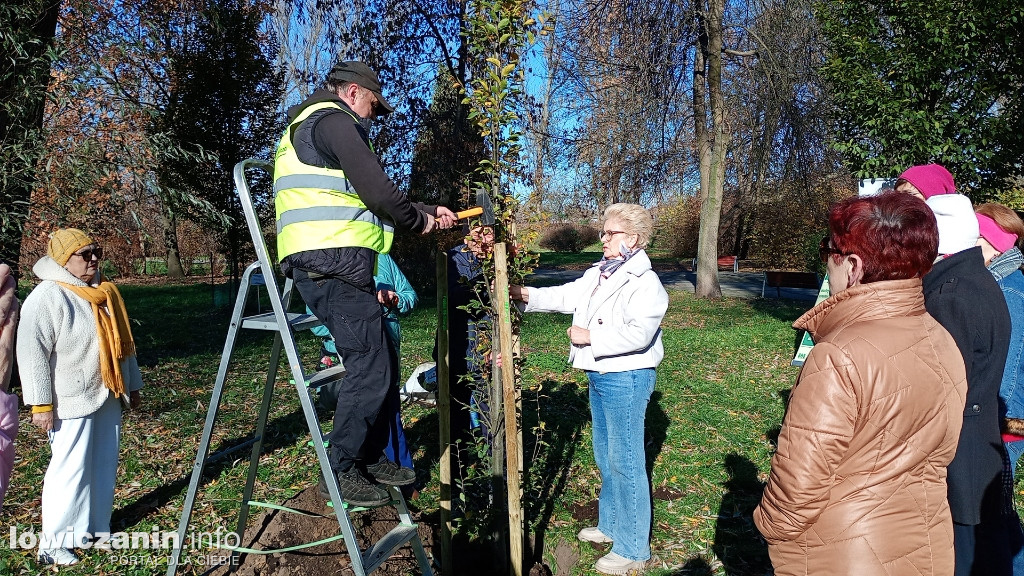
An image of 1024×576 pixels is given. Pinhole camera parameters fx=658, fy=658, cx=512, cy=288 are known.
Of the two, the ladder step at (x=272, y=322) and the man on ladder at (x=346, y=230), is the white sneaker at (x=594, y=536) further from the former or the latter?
the ladder step at (x=272, y=322)

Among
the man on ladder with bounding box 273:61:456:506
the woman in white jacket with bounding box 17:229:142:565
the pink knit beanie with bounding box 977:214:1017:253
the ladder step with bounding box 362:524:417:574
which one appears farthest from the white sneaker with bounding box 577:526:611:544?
the woman in white jacket with bounding box 17:229:142:565

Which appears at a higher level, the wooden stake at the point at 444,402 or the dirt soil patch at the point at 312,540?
the wooden stake at the point at 444,402

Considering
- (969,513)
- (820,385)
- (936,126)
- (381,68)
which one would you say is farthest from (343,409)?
(381,68)

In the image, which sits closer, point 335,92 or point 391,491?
point 335,92

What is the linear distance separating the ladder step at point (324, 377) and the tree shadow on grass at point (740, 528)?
7.79ft

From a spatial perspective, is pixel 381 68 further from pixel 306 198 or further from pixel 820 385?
pixel 820 385

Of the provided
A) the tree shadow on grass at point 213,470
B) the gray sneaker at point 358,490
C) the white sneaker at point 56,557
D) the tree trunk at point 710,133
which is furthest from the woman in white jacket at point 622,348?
the tree trunk at point 710,133

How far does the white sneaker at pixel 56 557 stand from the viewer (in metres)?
3.74

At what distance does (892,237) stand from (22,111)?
24.6 feet

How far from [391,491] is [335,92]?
5.83ft

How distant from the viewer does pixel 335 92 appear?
277 centimetres

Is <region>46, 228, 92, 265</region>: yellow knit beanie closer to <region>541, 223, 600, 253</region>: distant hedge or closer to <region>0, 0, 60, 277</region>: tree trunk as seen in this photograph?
<region>0, 0, 60, 277</region>: tree trunk

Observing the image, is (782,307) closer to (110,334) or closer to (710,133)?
(710,133)

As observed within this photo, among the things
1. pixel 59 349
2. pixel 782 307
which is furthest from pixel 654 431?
pixel 782 307
